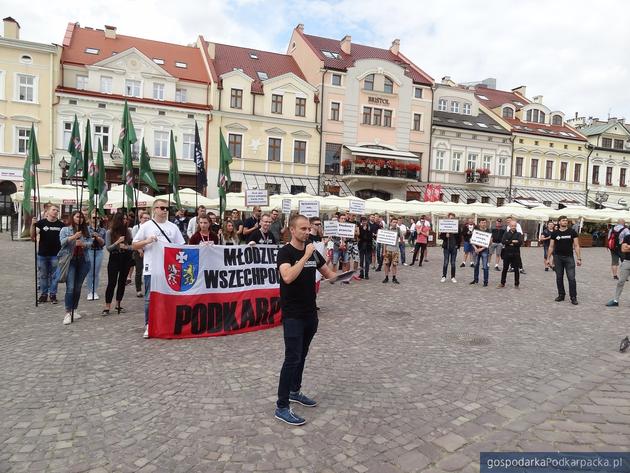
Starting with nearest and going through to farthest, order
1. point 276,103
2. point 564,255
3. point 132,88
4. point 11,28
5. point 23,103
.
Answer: point 564,255 → point 23,103 → point 11,28 → point 132,88 → point 276,103

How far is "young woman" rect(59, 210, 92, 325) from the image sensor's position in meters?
7.79

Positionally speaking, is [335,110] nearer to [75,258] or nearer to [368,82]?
[368,82]

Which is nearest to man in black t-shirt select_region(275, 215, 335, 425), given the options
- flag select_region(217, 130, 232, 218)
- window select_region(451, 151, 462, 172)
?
flag select_region(217, 130, 232, 218)

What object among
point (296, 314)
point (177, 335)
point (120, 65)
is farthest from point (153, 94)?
point (296, 314)

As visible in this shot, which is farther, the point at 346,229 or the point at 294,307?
the point at 346,229

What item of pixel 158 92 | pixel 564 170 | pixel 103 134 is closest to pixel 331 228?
pixel 103 134

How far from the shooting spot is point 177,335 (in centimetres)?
700

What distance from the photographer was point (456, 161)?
139ft

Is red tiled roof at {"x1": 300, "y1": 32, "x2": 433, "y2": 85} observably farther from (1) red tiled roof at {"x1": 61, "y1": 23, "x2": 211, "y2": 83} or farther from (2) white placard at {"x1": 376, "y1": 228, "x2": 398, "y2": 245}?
(2) white placard at {"x1": 376, "y1": 228, "x2": 398, "y2": 245}

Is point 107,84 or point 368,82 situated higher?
point 368,82

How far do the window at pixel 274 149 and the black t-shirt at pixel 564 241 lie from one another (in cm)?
2792

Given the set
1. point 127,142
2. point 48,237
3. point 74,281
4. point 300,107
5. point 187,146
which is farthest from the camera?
point 300,107

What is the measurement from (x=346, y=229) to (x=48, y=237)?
299 inches

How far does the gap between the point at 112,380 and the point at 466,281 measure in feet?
36.5
